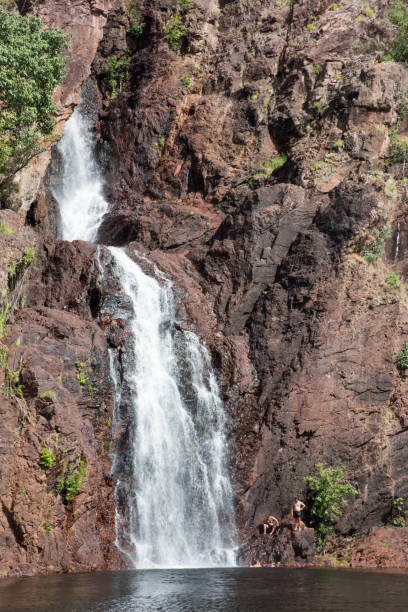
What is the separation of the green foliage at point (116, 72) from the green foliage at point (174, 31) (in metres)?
3.11

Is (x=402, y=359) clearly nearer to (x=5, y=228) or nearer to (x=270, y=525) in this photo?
(x=270, y=525)

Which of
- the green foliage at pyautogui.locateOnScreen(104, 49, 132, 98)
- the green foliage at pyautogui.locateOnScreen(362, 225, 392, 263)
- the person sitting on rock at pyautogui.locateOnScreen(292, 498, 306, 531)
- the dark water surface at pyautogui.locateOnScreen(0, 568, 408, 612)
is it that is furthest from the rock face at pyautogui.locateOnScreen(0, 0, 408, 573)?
the dark water surface at pyautogui.locateOnScreen(0, 568, 408, 612)

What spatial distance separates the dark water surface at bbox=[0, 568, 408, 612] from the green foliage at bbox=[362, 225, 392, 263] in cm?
1446

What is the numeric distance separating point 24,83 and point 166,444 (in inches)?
606

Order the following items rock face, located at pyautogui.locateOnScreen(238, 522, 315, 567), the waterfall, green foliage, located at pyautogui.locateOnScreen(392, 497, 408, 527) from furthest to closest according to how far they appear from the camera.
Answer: green foliage, located at pyautogui.locateOnScreen(392, 497, 408, 527)
rock face, located at pyautogui.locateOnScreen(238, 522, 315, 567)
the waterfall

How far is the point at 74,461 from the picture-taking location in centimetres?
2230

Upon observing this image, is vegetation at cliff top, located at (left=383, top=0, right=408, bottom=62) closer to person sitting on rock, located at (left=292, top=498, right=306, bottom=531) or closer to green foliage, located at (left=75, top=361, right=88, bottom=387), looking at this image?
person sitting on rock, located at (left=292, top=498, right=306, bottom=531)

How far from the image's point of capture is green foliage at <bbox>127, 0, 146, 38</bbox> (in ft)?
152

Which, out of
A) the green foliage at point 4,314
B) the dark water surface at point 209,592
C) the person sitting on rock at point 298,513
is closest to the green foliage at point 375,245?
Result: the person sitting on rock at point 298,513

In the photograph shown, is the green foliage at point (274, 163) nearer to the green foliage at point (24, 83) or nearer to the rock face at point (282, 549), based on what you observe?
the green foliage at point (24, 83)

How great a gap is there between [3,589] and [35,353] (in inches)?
343

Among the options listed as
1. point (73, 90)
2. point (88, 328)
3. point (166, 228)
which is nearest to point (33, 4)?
point (73, 90)

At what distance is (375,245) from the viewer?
102 feet

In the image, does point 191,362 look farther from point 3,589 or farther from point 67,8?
point 67,8
